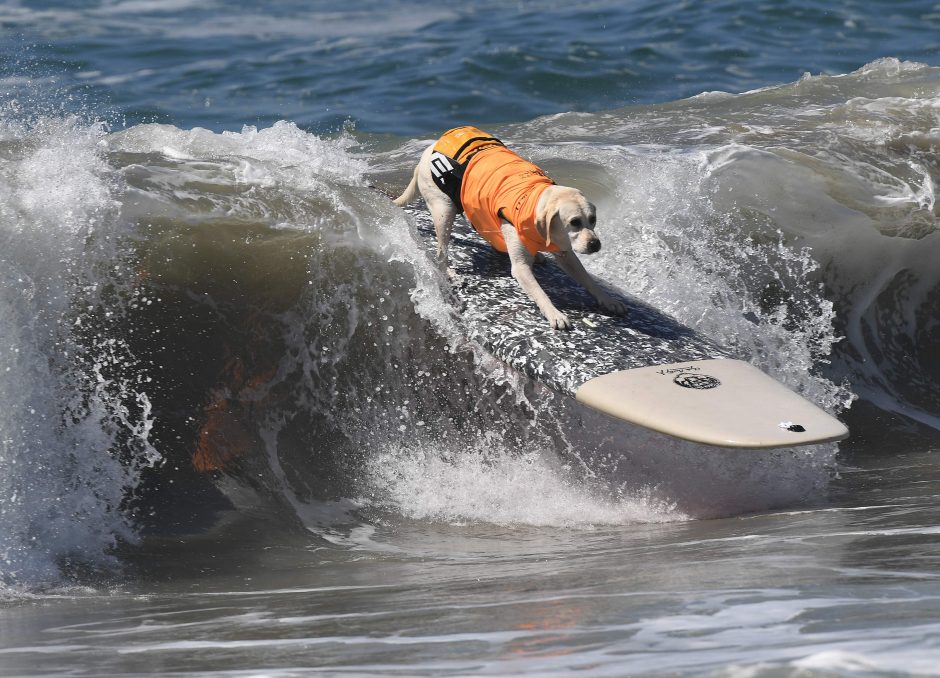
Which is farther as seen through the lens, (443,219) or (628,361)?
(443,219)

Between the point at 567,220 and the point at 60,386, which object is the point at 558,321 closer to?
the point at 567,220

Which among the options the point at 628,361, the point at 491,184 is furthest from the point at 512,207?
the point at 628,361

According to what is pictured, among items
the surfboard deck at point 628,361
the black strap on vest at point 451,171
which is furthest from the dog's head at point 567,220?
the black strap on vest at point 451,171

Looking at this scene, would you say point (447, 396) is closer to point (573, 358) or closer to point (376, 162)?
point (573, 358)

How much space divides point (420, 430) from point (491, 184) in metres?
1.33

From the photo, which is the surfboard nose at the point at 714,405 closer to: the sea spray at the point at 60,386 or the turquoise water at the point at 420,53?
the sea spray at the point at 60,386

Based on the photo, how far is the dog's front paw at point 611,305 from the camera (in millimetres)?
5852

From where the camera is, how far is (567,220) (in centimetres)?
516

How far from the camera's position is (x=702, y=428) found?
4.82 m

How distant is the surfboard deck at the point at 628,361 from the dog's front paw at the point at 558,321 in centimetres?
3

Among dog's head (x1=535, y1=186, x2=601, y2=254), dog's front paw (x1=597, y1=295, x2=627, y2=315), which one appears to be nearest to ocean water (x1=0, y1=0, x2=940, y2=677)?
dog's front paw (x1=597, y1=295, x2=627, y2=315)

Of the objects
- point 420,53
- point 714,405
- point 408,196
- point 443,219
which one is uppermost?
point 420,53

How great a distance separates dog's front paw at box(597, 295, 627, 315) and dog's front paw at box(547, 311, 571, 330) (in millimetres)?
346

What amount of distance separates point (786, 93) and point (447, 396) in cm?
691
